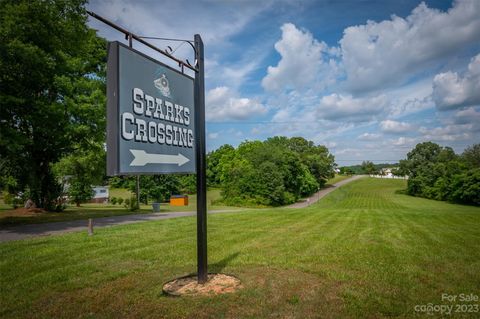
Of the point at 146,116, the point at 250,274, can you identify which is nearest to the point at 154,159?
the point at 146,116

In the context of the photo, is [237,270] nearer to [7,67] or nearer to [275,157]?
[7,67]

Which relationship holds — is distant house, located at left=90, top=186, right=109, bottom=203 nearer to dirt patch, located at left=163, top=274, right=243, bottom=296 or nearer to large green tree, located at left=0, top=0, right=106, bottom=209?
large green tree, located at left=0, top=0, right=106, bottom=209

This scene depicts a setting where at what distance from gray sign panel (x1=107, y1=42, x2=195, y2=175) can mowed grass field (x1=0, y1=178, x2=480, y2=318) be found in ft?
7.53

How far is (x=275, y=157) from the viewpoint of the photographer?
191 ft

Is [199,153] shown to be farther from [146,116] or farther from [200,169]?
[146,116]

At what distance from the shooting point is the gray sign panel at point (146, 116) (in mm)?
5078

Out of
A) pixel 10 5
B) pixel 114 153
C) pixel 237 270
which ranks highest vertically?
pixel 10 5

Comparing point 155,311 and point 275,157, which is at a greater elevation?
point 275,157

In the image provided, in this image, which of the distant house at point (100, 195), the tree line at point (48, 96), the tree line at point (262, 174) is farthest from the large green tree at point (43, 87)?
the distant house at point (100, 195)

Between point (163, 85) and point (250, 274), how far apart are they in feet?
14.0

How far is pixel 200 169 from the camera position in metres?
6.43

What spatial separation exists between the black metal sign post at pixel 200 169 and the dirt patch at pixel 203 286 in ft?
0.67

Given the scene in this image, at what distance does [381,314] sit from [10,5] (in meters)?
17.8

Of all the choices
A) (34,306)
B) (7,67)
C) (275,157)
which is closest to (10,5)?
(7,67)
